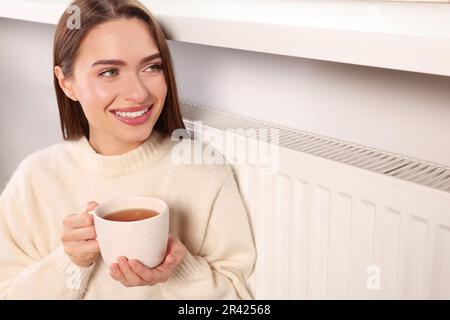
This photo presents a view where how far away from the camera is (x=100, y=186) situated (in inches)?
36.7

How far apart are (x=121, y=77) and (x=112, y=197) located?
19 cm

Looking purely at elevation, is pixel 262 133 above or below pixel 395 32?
below

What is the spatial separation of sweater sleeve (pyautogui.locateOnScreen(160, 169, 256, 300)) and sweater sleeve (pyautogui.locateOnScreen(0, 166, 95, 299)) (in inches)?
5.6

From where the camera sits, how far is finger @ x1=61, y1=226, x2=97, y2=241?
2.72ft

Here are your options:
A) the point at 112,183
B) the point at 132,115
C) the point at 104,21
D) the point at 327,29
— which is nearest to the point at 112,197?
the point at 112,183

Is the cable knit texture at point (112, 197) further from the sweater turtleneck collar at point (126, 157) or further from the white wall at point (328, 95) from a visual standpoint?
the white wall at point (328, 95)

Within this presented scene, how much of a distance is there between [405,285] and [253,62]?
43 cm

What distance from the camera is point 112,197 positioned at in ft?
3.04

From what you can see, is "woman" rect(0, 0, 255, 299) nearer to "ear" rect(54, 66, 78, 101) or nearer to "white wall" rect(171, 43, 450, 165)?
"ear" rect(54, 66, 78, 101)

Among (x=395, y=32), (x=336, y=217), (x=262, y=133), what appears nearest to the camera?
(x=395, y=32)

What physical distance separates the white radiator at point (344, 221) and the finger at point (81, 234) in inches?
8.8

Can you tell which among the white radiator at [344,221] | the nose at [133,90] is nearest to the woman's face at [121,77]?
the nose at [133,90]
